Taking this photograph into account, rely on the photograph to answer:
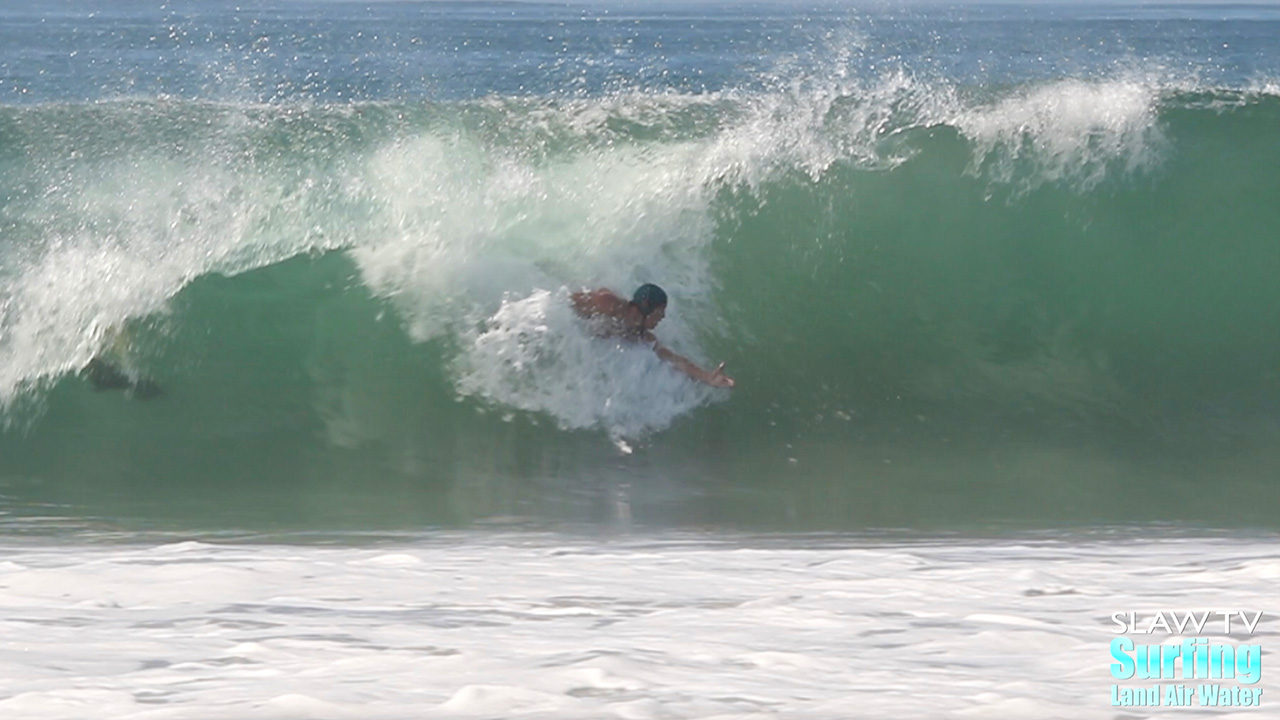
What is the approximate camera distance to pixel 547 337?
7.61 meters

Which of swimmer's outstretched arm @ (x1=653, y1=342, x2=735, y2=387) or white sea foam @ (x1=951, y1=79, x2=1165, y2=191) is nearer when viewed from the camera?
swimmer's outstretched arm @ (x1=653, y1=342, x2=735, y2=387)

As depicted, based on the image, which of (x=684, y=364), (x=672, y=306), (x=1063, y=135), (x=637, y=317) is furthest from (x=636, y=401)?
(x=1063, y=135)

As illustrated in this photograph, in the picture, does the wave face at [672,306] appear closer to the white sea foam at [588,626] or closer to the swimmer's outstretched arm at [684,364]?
the swimmer's outstretched arm at [684,364]

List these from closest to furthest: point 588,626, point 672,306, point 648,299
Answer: point 588,626
point 648,299
point 672,306

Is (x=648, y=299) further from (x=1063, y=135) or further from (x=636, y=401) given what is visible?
(x=1063, y=135)

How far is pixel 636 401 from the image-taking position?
7.36 meters

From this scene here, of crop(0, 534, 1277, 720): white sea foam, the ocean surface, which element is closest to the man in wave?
the ocean surface

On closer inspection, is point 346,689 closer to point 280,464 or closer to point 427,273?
point 280,464

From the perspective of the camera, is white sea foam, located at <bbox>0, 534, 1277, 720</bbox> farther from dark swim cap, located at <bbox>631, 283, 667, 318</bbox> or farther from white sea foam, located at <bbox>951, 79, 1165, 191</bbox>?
white sea foam, located at <bbox>951, 79, 1165, 191</bbox>

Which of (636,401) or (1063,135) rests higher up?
(1063,135)

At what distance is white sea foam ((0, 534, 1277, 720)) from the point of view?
11.1 feet

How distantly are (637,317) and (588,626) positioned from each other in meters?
3.45

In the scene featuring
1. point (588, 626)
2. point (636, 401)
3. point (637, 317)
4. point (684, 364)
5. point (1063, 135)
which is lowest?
point (588, 626)

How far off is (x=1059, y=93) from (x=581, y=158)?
3.10m
